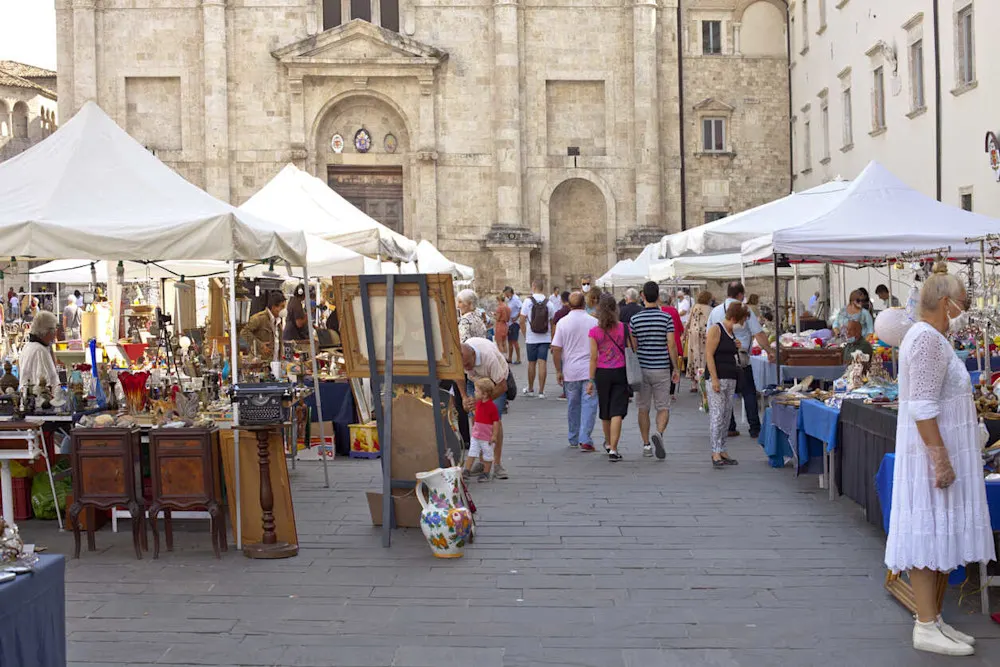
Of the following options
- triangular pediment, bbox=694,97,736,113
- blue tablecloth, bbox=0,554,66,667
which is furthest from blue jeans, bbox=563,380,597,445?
triangular pediment, bbox=694,97,736,113

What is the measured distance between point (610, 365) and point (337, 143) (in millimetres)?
23639

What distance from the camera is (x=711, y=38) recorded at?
110 feet

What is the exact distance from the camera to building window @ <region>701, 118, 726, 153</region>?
33.6 m

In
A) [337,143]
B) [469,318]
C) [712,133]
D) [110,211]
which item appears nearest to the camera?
[110,211]

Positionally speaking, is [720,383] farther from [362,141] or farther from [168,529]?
[362,141]

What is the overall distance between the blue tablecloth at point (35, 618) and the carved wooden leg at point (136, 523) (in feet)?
10.2

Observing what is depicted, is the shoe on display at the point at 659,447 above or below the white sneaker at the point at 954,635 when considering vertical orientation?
above

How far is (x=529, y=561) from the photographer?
7.01 m

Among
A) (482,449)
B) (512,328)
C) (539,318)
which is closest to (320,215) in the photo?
(482,449)

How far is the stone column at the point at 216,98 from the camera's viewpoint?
31609 millimetres

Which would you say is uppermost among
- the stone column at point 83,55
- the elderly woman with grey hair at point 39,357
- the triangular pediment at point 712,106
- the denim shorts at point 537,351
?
the stone column at point 83,55

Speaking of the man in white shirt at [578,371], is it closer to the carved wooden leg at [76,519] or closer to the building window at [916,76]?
the carved wooden leg at [76,519]

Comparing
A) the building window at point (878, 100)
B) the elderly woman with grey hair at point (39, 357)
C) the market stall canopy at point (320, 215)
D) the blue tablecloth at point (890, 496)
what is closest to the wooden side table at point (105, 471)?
the elderly woman with grey hair at point (39, 357)

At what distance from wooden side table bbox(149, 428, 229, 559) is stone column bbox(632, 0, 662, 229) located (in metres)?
26.7
